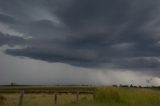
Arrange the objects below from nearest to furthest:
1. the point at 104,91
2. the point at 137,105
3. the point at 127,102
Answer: the point at 137,105 → the point at 127,102 → the point at 104,91

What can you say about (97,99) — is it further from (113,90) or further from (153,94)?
(153,94)

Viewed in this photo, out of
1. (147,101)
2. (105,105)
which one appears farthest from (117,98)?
(105,105)

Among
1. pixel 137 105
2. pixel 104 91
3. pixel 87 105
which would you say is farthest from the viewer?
pixel 104 91

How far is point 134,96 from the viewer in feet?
89.7

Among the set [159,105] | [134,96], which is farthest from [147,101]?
[159,105]

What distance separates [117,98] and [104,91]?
150cm

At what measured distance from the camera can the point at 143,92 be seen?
93.9 ft

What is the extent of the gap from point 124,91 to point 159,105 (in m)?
5.41

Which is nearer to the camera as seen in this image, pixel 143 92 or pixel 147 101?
pixel 147 101

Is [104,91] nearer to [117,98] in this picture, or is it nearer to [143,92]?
[117,98]

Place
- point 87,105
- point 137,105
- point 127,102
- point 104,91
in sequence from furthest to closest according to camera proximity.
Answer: point 104,91 → point 127,102 → point 137,105 → point 87,105

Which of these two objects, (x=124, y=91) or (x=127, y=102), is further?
(x=124, y=91)

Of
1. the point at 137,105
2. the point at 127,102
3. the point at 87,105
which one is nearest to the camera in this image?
the point at 87,105

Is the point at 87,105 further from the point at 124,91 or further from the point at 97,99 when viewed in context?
the point at 124,91
